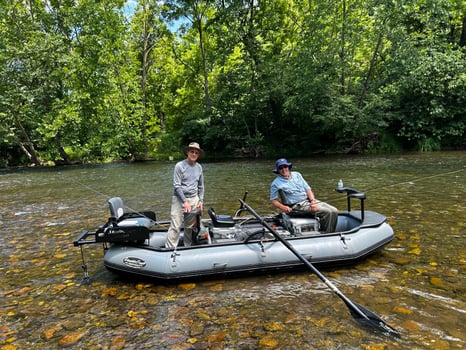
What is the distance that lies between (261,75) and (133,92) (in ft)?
38.0

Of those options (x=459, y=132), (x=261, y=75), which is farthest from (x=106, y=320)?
(x=459, y=132)

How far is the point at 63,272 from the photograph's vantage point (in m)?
5.77

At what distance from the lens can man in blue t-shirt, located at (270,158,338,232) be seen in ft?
19.2

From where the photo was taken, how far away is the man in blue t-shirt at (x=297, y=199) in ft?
19.2

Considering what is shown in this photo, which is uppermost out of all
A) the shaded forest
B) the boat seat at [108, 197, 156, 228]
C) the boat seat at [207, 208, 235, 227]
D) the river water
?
the shaded forest

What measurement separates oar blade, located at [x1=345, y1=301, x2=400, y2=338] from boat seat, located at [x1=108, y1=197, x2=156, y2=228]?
3151mm

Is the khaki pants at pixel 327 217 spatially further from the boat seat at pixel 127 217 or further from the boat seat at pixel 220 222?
the boat seat at pixel 127 217

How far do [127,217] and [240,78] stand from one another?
2084cm

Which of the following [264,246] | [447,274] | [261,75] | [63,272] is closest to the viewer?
[447,274]

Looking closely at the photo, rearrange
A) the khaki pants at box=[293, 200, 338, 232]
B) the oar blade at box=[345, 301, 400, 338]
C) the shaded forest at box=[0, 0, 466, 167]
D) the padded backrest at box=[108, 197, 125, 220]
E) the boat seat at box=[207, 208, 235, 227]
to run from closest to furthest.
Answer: the oar blade at box=[345, 301, 400, 338], the padded backrest at box=[108, 197, 125, 220], the khaki pants at box=[293, 200, 338, 232], the boat seat at box=[207, 208, 235, 227], the shaded forest at box=[0, 0, 466, 167]

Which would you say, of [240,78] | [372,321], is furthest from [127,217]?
[240,78]

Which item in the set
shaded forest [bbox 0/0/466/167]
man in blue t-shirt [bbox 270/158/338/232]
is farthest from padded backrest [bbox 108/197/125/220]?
shaded forest [bbox 0/0/466/167]

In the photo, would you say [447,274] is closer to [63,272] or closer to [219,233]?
[219,233]

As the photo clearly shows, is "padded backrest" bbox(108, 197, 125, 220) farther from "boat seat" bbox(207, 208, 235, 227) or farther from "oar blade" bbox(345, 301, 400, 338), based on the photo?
"oar blade" bbox(345, 301, 400, 338)
